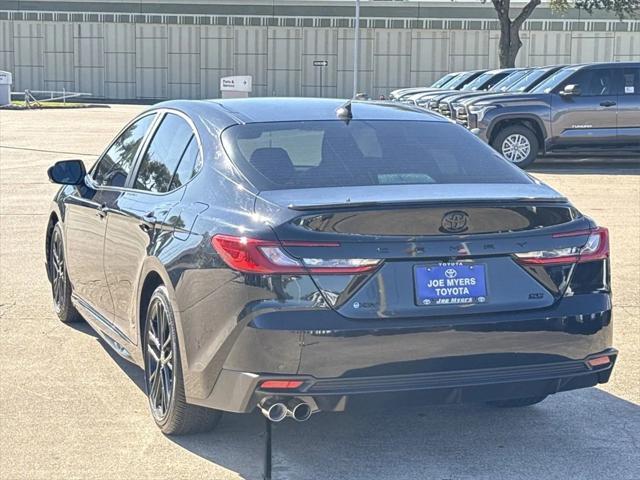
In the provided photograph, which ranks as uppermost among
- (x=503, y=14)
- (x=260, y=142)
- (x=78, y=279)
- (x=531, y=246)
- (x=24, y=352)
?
(x=503, y=14)

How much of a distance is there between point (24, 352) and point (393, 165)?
114 inches

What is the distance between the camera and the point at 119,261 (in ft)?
18.5

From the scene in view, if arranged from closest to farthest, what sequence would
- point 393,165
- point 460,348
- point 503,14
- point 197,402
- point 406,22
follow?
1. point 460,348
2. point 197,402
3. point 393,165
4. point 503,14
5. point 406,22

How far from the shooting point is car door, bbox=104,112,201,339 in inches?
202

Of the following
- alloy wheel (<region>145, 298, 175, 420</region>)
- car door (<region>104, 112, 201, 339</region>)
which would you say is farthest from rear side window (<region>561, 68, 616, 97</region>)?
alloy wheel (<region>145, 298, 175, 420</region>)

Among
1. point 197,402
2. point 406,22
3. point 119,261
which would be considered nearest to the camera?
point 197,402

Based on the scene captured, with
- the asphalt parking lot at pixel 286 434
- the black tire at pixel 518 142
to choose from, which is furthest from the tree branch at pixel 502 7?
the asphalt parking lot at pixel 286 434

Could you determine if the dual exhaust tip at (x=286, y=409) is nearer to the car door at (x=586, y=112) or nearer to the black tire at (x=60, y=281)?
the black tire at (x=60, y=281)

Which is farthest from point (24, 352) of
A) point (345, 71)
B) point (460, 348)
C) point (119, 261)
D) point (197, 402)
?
point (345, 71)

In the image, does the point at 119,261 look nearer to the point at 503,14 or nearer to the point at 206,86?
the point at 503,14

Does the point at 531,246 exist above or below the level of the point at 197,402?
above

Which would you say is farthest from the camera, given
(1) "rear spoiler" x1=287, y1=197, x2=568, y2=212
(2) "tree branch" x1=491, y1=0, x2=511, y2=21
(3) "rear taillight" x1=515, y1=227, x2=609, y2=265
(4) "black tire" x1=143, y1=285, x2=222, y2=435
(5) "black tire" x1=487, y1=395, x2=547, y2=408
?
(2) "tree branch" x1=491, y1=0, x2=511, y2=21

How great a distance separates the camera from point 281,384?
416 centimetres

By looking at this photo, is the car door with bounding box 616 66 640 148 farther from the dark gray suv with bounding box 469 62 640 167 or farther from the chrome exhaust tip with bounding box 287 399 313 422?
the chrome exhaust tip with bounding box 287 399 313 422
